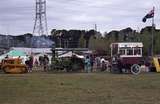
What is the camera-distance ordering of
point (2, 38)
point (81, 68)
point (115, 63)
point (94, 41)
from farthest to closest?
point (94, 41) → point (2, 38) → point (81, 68) → point (115, 63)

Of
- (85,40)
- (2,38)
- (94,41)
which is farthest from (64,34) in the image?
(2,38)

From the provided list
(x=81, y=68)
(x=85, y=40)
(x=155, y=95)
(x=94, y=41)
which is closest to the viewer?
(x=155, y=95)

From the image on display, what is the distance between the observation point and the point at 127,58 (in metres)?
45.9

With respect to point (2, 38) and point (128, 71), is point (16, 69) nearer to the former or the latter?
point (128, 71)

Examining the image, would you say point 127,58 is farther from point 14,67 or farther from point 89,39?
point 89,39

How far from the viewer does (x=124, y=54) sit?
49.4 meters

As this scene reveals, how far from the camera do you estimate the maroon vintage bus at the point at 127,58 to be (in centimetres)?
4550

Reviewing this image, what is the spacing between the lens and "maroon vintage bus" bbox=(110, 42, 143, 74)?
4550 cm

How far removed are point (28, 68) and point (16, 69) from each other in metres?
3.24

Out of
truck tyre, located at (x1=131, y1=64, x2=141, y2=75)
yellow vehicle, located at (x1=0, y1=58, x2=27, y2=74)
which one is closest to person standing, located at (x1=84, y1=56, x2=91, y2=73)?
truck tyre, located at (x1=131, y1=64, x2=141, y2=75)

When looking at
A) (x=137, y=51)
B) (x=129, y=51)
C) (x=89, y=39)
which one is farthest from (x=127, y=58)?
(x=89, y=39)

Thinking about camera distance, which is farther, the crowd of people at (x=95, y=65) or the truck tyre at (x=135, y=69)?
the crowd of people at (x=95, y=65)

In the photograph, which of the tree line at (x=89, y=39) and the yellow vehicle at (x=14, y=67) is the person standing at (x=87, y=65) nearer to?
the yellow vehicle at (x=14, y=67)

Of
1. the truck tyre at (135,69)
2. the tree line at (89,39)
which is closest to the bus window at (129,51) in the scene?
the truck tyre at (135,69)
